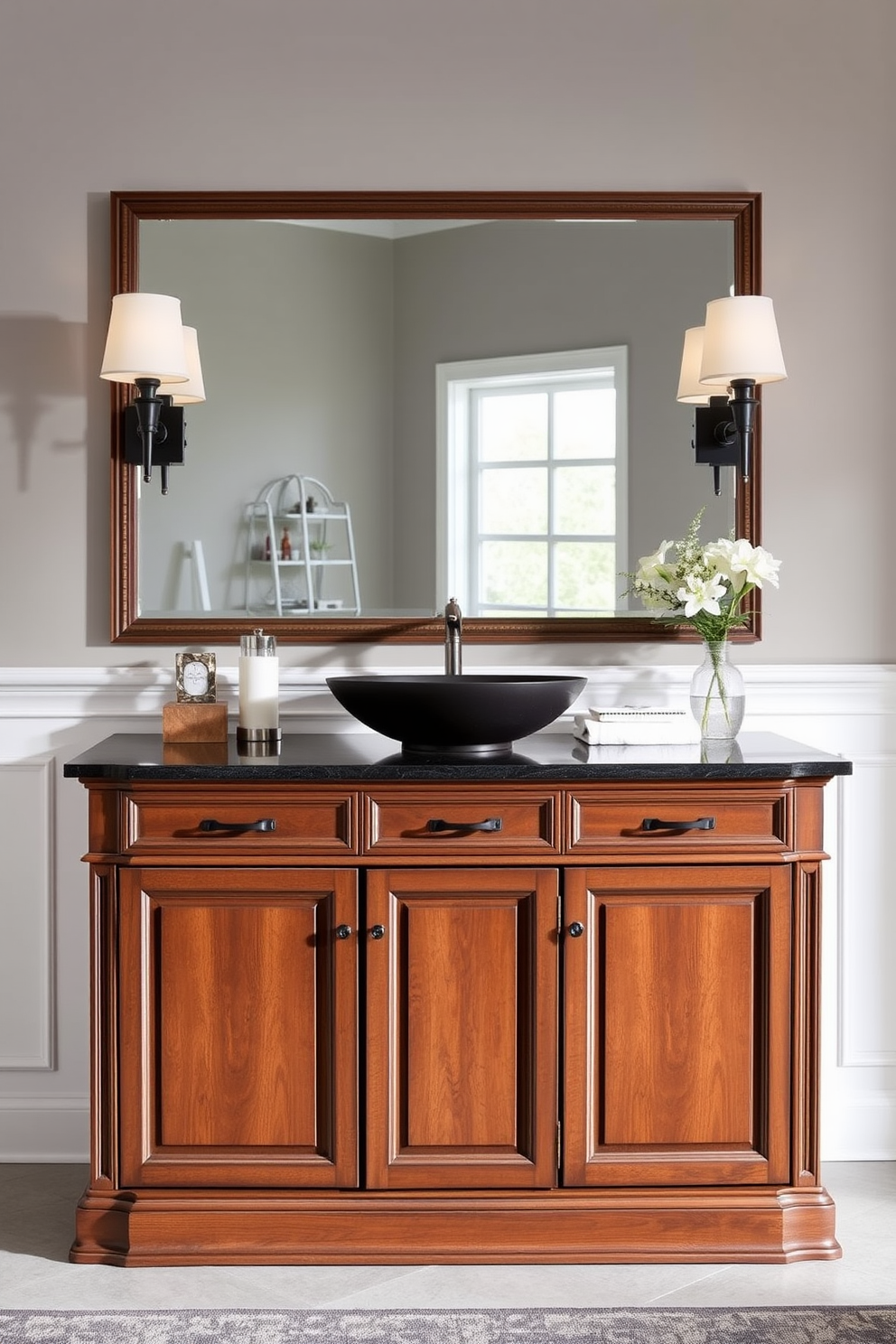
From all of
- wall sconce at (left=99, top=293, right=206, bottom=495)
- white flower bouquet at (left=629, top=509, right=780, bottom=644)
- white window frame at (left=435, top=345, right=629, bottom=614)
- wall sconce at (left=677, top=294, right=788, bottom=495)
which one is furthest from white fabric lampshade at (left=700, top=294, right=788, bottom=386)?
wall sconce at (left=99, top=293, right=206, bottom=495)

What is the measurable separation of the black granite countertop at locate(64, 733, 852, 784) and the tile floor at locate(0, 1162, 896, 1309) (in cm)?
92

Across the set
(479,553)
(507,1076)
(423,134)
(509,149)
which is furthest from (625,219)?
(507,1076)

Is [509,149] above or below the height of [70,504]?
above

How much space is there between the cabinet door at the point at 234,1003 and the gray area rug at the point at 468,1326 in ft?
0.88

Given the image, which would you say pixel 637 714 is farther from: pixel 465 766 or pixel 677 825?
pixel 465 766

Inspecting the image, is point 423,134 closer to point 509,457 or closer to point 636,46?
point 636,46

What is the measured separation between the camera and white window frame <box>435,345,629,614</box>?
2871 millimetres

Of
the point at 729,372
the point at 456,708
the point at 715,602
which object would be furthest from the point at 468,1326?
the point at 729,372

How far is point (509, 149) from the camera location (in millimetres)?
2832

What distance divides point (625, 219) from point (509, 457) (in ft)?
1.95

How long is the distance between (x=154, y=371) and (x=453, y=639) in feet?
2.78

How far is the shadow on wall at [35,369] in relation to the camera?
2.81 m

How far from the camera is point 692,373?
282 cm

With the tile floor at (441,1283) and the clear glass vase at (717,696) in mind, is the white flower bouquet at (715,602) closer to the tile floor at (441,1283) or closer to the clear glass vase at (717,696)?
the clear glass vase at (717,696)
